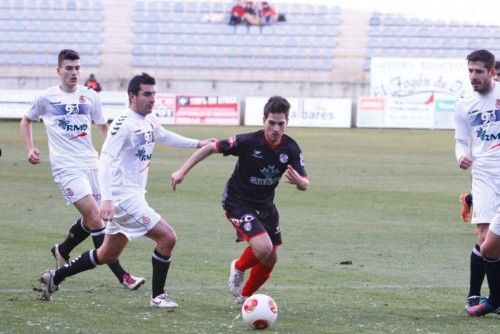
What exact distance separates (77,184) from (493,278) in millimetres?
3997

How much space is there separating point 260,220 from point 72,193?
2.34 metres

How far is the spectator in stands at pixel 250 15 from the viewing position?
47.9 metres

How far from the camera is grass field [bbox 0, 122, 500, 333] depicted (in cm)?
812

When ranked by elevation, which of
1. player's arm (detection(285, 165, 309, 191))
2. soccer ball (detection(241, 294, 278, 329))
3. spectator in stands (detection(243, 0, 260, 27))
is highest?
spectator in stands (detection(243, 0, 260, 27))

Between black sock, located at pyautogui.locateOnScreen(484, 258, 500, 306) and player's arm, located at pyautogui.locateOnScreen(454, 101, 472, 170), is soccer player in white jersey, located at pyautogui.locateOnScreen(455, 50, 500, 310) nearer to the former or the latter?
player's arm, located at pyautogui.locateOnScreen(454, 101, 472, 170)

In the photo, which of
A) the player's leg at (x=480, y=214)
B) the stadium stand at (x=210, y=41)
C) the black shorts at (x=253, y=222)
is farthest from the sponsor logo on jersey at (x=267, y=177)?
the stadium stand at (x=210, y=41)

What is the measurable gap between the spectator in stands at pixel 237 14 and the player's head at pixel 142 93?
39.3m

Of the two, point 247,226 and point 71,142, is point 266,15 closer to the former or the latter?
point 71,142

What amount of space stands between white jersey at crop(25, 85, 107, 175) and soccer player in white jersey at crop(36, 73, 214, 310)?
171 centimetres

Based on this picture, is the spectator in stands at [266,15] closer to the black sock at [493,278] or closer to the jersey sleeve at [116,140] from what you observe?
the jersey sleeve at [116,140]

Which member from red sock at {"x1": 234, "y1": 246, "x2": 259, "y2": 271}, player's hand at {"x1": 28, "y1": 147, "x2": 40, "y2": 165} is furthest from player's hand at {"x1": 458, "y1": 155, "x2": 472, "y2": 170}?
player's hand at {"x1": 28, "y1": 147, "x2": 40, "y2": 165}

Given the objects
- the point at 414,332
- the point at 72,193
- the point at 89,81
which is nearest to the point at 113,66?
the point at 89,81

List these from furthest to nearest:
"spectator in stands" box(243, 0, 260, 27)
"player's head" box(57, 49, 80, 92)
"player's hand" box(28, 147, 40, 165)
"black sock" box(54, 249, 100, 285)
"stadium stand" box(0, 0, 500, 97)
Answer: "spectator in stands" box(243, 0, 260, 27)
"stadium stand" box(0, 0, 500, 97)
"player's head" box(57, 49, 80, 92)
"player's hand" box(28, 147, 40, 165)
"black sock" box(54, 249, 100, 285)

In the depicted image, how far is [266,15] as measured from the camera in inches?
1891
